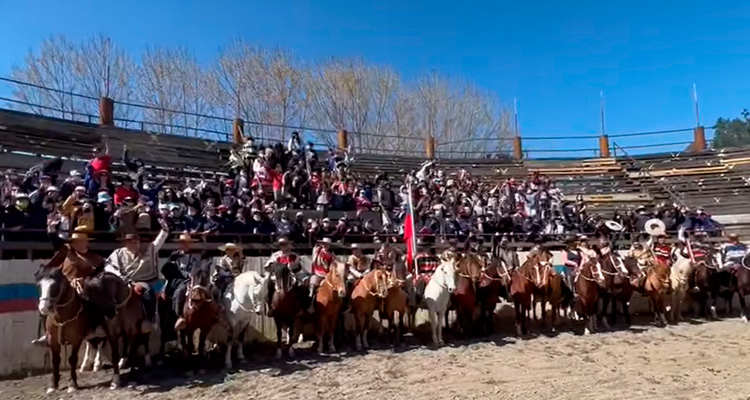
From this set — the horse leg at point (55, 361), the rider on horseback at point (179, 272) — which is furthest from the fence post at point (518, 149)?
the horse leg at point (55, 361)

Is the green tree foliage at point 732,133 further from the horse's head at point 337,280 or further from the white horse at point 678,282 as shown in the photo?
the horse's head at point 337,280

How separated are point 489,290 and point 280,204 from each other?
287 inches

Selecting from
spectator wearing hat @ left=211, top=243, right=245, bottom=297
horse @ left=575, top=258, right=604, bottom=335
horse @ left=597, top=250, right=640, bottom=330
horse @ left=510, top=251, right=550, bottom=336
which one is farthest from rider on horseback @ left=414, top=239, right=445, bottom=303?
spectator wearing hat @ left=211, top=243, right=245, bottom=297

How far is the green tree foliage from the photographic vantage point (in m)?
39.1

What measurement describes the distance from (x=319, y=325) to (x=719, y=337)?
8.90 meters

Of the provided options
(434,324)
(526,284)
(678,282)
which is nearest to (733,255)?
(678,282)

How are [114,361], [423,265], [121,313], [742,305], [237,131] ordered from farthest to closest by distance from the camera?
1. [237,131]
2. [742,305]
3. [423,265]
4. [121,313]
5. [114,361]

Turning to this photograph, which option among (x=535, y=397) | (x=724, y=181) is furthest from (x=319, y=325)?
(x=724, y=181)

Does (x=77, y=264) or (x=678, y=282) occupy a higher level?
(x=77, y=264)

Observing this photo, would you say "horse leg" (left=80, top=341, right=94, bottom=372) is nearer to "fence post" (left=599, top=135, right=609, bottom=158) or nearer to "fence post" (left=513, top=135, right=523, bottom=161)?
"fence post" (left=513, top=135, right=523, bottom=161)

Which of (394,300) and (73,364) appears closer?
(73,364)

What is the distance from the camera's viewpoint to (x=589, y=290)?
14336 millimetres

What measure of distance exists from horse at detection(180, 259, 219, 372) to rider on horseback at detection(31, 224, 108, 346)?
121 centimetres

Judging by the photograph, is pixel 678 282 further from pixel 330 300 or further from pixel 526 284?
pixel 330 300
